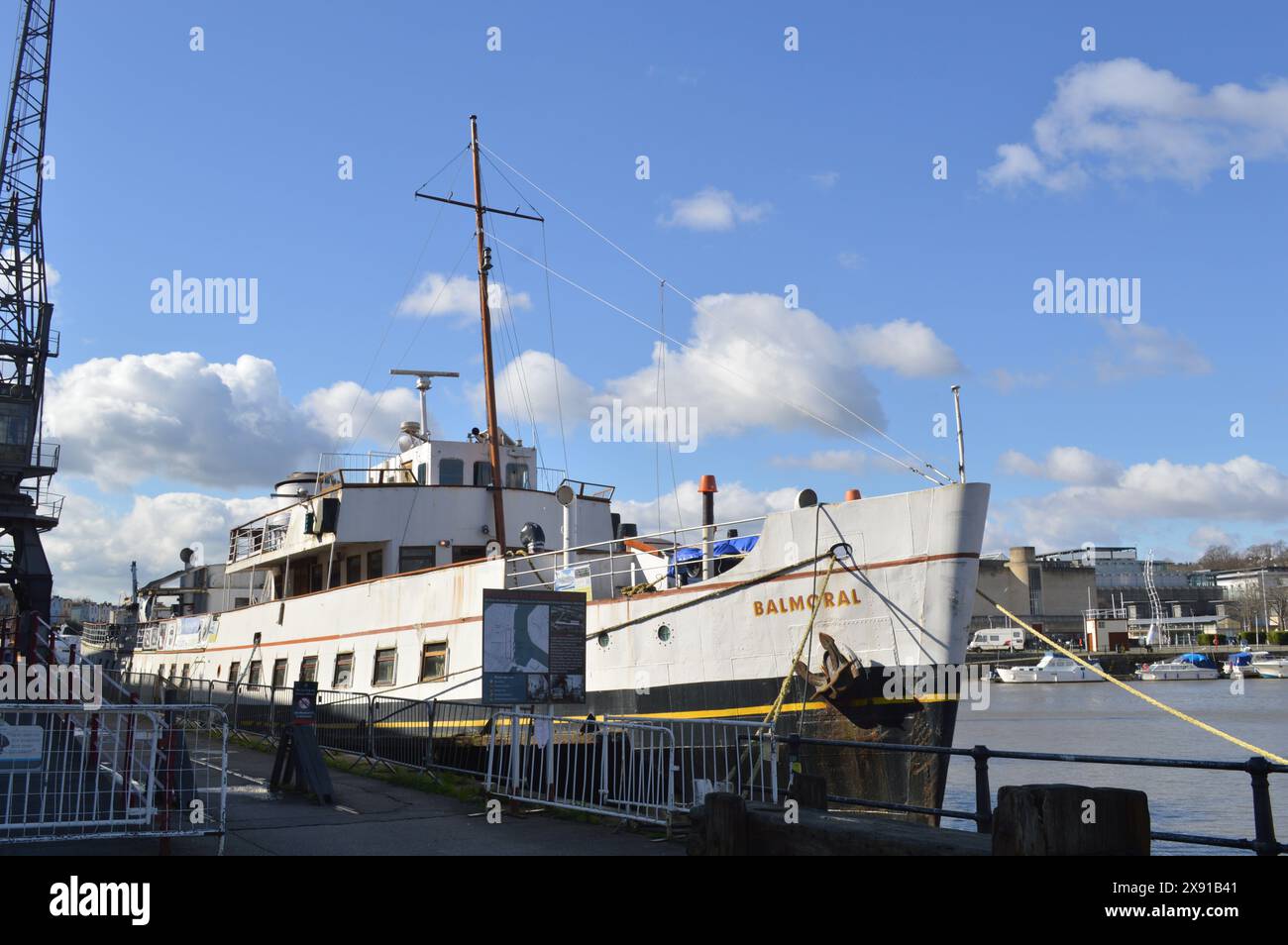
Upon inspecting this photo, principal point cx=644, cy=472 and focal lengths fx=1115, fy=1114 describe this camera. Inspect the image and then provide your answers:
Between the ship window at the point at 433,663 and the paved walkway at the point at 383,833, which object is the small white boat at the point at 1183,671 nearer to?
the ship window at the point at 433,663

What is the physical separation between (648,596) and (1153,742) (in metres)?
27.8

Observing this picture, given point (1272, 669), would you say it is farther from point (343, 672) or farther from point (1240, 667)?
point (343, 672)

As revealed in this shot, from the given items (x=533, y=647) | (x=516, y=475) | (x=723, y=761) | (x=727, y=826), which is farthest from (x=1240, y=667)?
(x=727, y=826)

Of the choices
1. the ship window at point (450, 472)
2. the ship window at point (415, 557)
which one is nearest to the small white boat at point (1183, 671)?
the ship window at point (450, 472)

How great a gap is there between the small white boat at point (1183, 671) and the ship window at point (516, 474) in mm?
73271

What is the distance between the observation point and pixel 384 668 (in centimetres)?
2250

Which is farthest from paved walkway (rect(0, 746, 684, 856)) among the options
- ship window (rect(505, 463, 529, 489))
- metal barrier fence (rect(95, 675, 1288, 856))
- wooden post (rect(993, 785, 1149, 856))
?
ship window (rect(505, 463, 529, 489))

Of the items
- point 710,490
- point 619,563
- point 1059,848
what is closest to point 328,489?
point 619,563

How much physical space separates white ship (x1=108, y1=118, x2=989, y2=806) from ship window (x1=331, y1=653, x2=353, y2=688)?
1.8 inches

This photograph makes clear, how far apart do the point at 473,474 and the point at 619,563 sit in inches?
245

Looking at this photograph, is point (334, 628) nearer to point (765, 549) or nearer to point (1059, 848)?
point (765, 549)

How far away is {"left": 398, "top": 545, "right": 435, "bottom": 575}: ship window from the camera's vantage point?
2473 cm

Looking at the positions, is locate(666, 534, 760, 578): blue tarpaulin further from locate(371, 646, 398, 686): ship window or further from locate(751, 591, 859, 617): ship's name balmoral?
locate(371, 646, 398, 686): ship window
